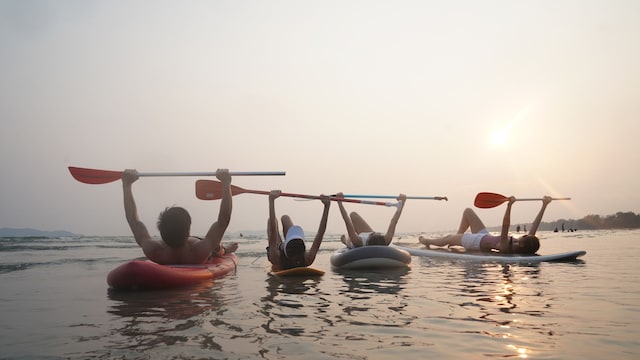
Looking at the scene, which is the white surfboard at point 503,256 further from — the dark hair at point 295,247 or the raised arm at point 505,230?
the dark hair at point 295,247

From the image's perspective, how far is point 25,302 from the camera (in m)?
5.82

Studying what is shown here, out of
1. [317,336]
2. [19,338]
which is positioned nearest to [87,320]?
[19,338]

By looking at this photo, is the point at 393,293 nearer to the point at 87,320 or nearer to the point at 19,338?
the point at 87,320

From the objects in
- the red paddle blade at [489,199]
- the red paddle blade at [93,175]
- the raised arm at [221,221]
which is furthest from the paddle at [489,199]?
the red paddle blade at [93,175]

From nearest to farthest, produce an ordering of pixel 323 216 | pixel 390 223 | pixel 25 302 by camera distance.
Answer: pixel 25 302 → pixel 323 216 → pixel 390 223

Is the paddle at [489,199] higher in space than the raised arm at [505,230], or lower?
higher

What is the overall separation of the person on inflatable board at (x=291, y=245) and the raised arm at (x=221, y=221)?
1.52m

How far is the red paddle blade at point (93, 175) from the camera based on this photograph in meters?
9.20

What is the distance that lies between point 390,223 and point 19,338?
8.92 metres

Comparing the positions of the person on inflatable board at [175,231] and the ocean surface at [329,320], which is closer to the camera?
the ocean surface at [329,320]

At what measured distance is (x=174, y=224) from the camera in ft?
22.6

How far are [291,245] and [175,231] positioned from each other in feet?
8.39

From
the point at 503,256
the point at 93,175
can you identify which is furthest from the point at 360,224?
the point at 93,175

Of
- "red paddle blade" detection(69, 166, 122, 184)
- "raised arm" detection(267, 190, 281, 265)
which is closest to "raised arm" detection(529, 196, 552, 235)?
"raised arm" detection(267, 190, 281, 265)
